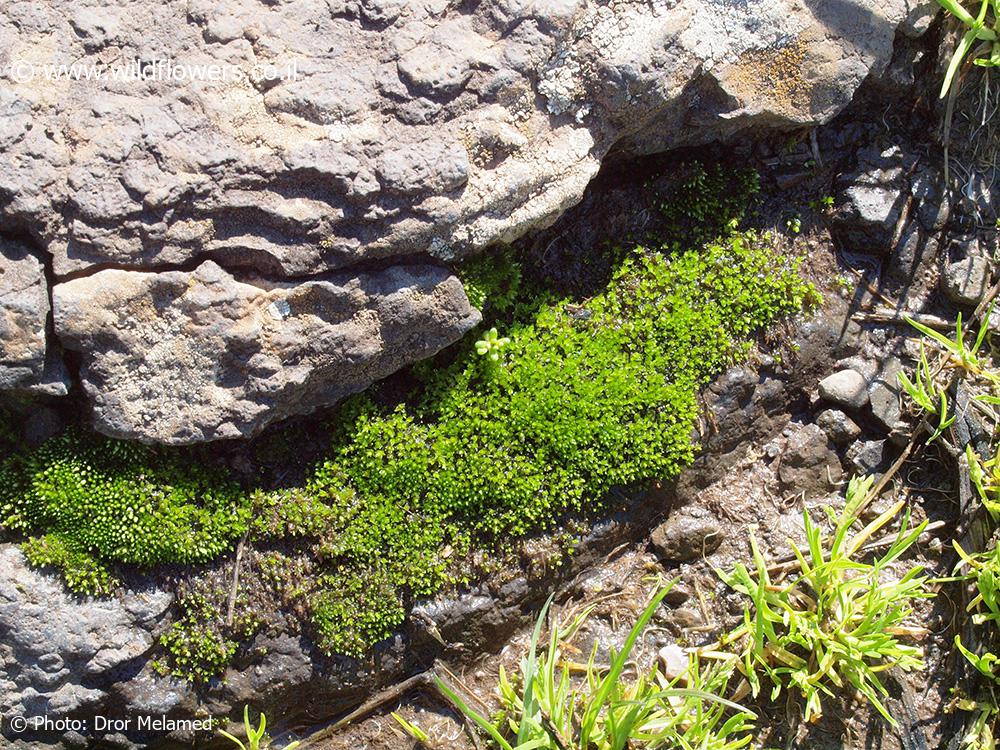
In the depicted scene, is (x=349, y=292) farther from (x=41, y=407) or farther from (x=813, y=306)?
(x=813, y=306)

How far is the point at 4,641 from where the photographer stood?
13.3ft

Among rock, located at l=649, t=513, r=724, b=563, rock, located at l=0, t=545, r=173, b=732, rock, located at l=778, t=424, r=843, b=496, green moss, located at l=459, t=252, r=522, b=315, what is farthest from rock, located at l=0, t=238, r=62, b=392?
rock, located at l=778, t=424, r=843, b=496

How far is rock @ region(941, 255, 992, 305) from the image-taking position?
497 cm

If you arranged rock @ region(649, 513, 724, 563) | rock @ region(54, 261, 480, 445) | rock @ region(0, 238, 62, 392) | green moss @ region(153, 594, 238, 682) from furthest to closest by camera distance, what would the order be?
rock @ region(649, 513, 724, 563) → green moss @ region(153, 594, 238, 682) → rock @ region(54, 261, 480, 445) → rock @ region(0, 238, 62, 392)

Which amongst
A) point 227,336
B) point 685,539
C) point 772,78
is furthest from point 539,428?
point 772,78

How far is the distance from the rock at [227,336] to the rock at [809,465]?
7.21 ft

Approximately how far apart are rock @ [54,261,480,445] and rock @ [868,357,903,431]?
2560 mm

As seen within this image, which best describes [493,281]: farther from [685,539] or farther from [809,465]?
[809,465]

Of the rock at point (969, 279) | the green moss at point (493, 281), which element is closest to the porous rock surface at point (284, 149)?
the green moss at point (493, 281)

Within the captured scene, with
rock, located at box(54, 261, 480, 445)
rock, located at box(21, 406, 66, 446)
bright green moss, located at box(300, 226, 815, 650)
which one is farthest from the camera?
bright green moss, located at box(300, 226, 815, 650)

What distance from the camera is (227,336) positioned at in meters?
3.81

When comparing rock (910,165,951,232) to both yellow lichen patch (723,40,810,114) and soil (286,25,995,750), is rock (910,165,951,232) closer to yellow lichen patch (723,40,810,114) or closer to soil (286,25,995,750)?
soil (286,25,995,750)

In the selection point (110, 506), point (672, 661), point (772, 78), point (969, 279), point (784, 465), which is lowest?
point (672, 661)

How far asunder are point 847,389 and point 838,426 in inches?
9.0
